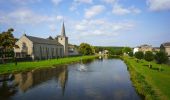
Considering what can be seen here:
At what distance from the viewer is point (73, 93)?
71.5 ft

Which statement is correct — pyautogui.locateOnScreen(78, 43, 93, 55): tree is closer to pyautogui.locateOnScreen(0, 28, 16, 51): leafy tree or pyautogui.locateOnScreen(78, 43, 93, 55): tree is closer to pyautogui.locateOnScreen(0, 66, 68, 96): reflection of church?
pyautogui.locateOnScreen(0, 28, 16, 51): leafy tree

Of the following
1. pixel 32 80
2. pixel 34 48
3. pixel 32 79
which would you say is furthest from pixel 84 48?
pixel 32 80

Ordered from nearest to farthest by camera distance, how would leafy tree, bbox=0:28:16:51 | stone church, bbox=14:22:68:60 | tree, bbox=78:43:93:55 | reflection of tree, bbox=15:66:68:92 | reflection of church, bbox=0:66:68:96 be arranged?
1. reflection of church, bbox=0:66:68:96
2. reflection of tree, bbox=15:66:68:92
3. leafy tree, bbox=0:28:16:51
4. stone church, bbox=14:22:68:60
5. tree, bbox=78:43:93:55

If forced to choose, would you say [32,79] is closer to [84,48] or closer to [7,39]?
[7,39]

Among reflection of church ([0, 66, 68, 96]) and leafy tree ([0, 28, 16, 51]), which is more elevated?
leafy tree ([0, 28, 16, 51])

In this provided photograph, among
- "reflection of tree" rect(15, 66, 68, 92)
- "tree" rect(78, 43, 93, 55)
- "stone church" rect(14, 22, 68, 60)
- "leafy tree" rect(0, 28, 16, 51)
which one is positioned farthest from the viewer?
"tree" rect(78, 43, 93, 55)

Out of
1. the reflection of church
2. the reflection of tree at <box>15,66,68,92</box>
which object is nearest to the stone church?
the reflection of tree at <box>15,66,68,92</box>

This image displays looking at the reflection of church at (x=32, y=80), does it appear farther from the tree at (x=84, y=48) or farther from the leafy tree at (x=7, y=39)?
the tree at (x=84, y=48)

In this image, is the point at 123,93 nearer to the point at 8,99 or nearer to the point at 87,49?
the point at 8,99

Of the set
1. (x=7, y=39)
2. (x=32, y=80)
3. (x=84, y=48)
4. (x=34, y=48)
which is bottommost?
(x=32, y=80)

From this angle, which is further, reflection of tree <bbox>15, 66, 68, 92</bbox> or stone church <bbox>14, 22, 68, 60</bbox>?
stone church <bbox>14, 22, 68, 60</bbox>

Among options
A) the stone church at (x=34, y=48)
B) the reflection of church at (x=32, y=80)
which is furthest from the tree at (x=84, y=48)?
the reflection of church at (x=32, y=80)

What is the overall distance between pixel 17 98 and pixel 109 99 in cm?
824

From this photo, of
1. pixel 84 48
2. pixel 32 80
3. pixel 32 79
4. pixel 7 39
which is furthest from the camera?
pixel 84 48
